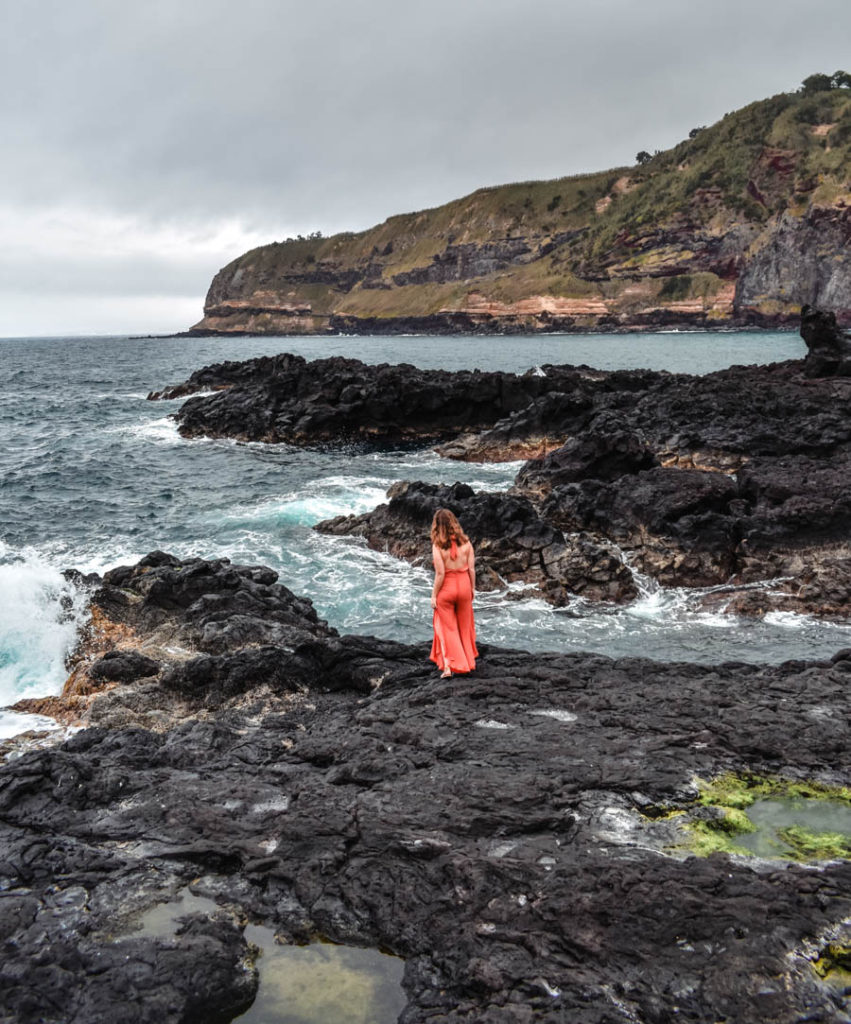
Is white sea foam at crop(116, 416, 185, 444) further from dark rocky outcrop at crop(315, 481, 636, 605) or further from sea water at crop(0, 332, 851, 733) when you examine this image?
dark rocky outcrop at crop(315, 481, 636, 605)

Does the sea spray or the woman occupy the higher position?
the woman

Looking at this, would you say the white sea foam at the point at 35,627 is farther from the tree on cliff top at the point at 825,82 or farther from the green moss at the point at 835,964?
the tree on cliff top at the point at 825,82

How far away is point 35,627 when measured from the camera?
13.2 metres

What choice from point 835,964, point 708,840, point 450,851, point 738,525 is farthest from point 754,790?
point 738,525

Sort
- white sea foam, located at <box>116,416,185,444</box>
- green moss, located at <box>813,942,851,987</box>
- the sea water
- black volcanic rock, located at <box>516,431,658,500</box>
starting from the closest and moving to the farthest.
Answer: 1. green moss, located at <box>813,942,851,987</box>
2. the sea water
3. black volcanic rock, located at <box>516,431,658,500</box>
4. white sea foam, located at <box>116,416,185,444</box>

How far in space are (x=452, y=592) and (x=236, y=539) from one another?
567 inches

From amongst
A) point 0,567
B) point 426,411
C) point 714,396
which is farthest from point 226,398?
point 0,567

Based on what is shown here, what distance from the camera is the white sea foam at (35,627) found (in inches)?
473

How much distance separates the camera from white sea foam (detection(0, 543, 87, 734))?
12023 millimetres

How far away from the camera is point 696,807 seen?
5.83m

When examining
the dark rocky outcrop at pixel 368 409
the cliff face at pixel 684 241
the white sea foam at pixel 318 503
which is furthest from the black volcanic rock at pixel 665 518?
the cliff face at pixel 684 241

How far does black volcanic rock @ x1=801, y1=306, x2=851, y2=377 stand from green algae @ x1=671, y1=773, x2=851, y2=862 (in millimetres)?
35481

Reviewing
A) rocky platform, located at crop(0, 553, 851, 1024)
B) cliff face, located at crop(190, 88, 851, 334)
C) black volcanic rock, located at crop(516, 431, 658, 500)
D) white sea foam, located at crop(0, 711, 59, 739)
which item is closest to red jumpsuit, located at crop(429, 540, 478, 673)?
rocky platform, located at crop(0, 553, 851, 1024)

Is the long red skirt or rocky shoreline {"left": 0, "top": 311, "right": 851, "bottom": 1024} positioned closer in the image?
rocky shoreline {"left": 0, "top": 311, "right": 851, "bottom": 1024}
